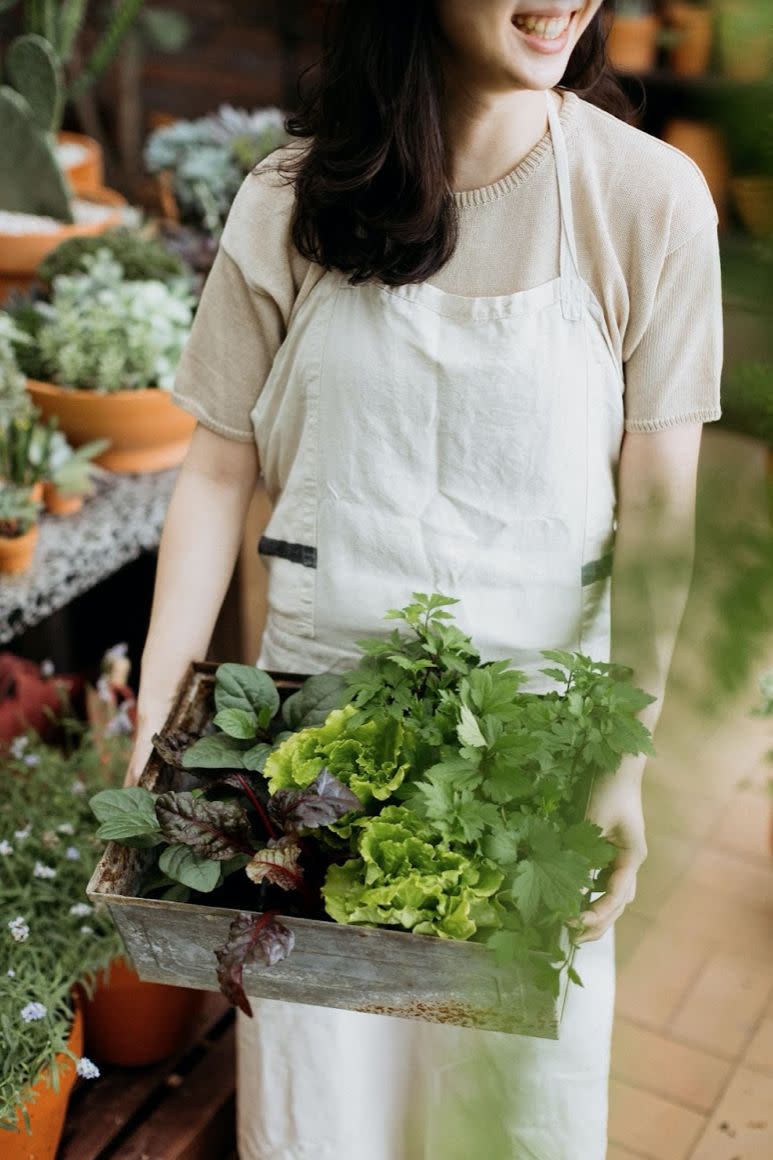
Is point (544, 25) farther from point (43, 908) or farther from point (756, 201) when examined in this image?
point (43, 908)

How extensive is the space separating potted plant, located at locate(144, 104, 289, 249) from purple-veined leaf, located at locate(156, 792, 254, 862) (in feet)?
6.21

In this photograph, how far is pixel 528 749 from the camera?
855 millimetres

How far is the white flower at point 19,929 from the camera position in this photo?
1.51 meters

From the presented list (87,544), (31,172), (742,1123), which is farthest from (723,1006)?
(31,172)

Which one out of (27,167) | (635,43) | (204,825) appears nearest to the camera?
(204,825)

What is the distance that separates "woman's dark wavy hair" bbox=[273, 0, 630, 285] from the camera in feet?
3.73

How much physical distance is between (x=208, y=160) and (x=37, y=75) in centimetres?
44

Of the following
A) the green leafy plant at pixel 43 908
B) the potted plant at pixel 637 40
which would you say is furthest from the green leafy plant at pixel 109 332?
the potted plant at pixel 637 40

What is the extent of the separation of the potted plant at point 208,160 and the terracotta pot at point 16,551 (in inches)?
44.9

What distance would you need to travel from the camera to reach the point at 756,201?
0.73 ft

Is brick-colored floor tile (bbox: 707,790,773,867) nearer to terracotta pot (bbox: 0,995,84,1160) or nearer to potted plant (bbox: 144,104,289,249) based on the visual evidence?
terracotta pot (bbox: 0,995,84,1160)

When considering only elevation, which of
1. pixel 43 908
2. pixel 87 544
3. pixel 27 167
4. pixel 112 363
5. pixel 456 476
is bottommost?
pixel 43 908

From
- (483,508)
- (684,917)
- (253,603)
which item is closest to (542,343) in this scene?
(483,508)

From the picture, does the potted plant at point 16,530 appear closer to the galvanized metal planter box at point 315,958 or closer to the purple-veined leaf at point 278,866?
the galvanized metal planter box at point 315,958
